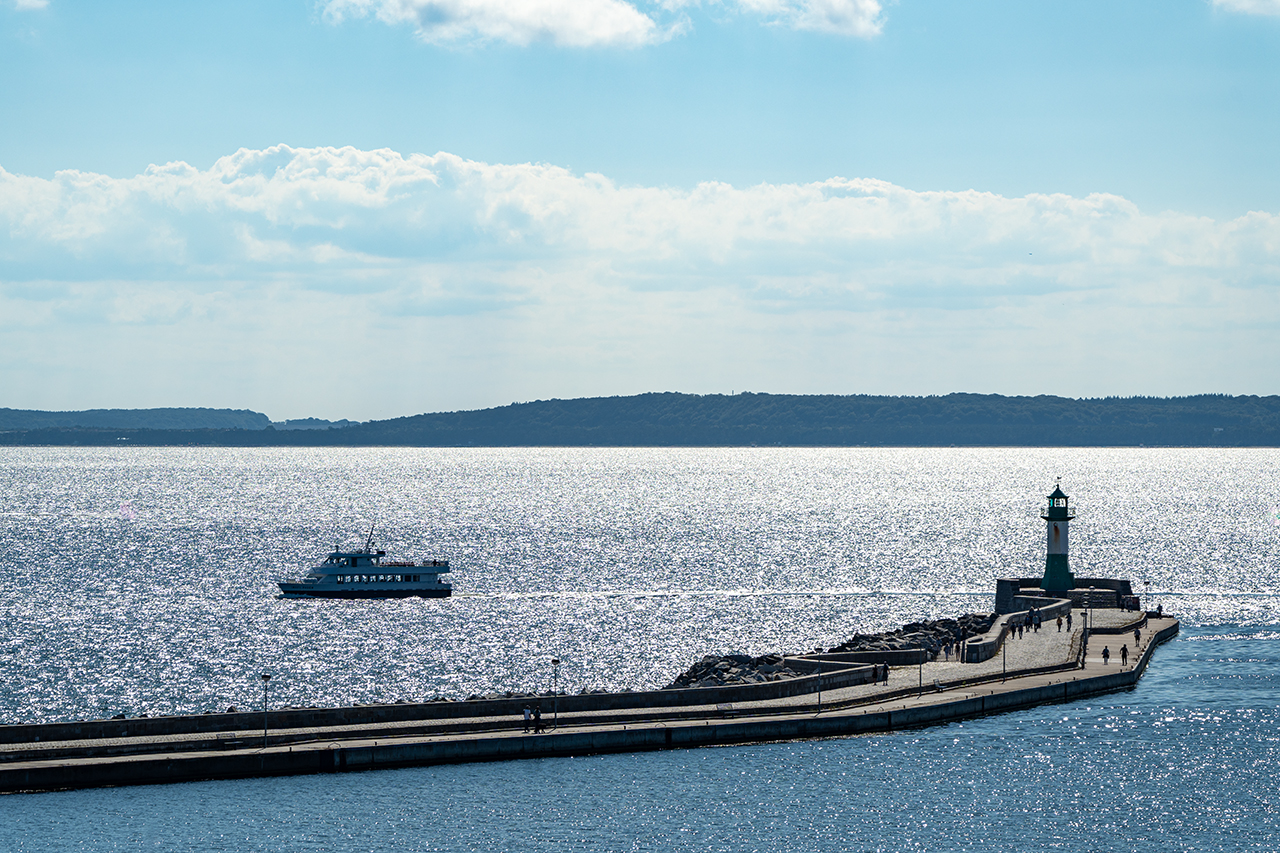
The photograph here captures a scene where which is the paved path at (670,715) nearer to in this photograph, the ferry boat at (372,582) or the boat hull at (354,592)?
the boat hull at (354,592)

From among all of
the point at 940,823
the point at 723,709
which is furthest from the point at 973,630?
the point at 940,823

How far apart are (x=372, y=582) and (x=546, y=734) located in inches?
2658

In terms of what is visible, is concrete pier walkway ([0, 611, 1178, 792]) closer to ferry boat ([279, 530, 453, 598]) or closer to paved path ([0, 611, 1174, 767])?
paved path ([0, 611, 1174, 767])

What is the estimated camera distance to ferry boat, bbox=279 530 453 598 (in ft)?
383

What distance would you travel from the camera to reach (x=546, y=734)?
2099 inches

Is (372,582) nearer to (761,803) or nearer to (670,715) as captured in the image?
(670,715)

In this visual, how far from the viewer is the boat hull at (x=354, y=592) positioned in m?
A: 116

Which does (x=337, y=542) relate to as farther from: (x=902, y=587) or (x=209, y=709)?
(x=209, y=709)

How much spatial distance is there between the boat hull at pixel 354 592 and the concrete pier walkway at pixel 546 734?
5609 cm

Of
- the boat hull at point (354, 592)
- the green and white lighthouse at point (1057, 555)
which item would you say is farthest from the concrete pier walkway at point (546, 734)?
the boat hull at point (354, 592)

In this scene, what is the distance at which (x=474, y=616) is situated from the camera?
106 metres

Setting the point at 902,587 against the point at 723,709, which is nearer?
the point at 723,709

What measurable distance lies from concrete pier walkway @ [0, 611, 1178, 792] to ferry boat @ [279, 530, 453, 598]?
56.7m

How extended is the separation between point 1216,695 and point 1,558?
365 feet
